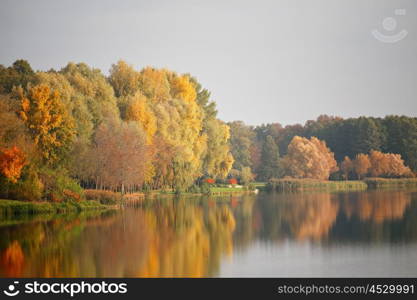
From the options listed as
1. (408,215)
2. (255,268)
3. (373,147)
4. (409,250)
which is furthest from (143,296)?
(373,147)

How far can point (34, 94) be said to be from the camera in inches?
1663

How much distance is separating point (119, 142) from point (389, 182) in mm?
53219

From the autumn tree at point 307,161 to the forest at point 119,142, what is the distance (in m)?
0.16

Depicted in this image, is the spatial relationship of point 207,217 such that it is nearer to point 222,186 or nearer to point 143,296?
point 143,296

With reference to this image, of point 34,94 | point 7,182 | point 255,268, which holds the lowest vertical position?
point 255,268

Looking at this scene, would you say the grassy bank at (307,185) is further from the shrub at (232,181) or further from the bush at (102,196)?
the bush at (102,196)

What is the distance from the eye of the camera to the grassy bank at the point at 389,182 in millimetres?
86562

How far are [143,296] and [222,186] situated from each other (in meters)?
60.5

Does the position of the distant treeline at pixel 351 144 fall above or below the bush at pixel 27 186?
above

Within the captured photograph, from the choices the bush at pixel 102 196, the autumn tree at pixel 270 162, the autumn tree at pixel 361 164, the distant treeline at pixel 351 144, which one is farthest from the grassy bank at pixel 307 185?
the bush at pixel 102 196

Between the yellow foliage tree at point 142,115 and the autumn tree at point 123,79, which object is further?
the autumn tree at point 123,79

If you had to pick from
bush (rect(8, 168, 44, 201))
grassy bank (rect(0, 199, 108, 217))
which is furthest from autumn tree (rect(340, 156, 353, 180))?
bush (rect(8, 168, 44, 201))

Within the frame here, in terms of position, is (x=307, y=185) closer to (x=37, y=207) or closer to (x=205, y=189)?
(x=205, y=189)

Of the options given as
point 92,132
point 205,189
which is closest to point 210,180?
point 205,189
